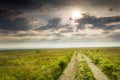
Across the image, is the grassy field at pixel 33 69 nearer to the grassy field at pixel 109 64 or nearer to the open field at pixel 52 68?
the open field at pixel 52 68

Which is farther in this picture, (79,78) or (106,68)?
(106,68)

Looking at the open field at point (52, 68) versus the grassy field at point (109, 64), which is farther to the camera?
the grassy field at point (109, 64)

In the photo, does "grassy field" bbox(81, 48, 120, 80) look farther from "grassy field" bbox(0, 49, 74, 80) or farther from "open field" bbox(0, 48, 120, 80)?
"grassy field" bbox(0, 49, 74, 80)

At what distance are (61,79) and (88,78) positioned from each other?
2.99 meters

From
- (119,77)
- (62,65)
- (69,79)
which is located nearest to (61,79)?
(69,79)

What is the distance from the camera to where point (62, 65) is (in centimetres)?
2889

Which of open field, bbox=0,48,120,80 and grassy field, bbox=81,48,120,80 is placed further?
grassy field, bbox=81,48,120,80

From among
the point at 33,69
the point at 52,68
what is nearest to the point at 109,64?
the point at 52,68

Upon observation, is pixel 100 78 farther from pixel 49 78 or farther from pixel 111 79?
pixel 49 78

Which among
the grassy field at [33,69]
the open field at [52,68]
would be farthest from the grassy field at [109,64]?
the grassy field at [33,69]

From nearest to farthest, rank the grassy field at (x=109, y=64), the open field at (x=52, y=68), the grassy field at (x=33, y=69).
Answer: the grassy field at (x=33, y=69), the open field at (x=52, y=68), the grassy field at (x=109, y=64)

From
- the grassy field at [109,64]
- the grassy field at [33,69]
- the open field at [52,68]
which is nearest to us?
the grassy field at [33,69]

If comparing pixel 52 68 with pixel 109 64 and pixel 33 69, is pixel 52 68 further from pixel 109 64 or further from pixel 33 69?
pixel 109 64

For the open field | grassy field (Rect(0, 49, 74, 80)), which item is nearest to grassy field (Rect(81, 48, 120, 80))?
the open field
